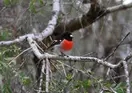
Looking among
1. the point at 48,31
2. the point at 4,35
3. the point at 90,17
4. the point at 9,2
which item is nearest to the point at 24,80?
the point at 48,31

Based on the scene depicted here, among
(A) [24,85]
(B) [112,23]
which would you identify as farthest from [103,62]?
(B) [112,23]

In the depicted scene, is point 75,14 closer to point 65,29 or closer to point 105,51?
point 65,29

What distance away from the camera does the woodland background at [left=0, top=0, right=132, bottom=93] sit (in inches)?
136

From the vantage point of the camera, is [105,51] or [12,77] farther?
[105,51]

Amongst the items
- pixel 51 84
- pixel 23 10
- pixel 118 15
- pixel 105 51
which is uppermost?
pixel 118 15

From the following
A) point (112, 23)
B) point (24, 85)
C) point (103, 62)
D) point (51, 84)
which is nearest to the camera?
point (103, 62)

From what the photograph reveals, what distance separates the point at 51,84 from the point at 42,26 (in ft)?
6.25

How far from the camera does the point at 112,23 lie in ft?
21.4

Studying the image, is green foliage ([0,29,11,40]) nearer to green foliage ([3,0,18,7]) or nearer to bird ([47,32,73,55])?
green foliage ([3,0,18,7])

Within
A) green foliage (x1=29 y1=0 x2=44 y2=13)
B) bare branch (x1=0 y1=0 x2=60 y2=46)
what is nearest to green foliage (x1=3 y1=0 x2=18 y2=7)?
green foliage (x1=29 y1=0 x2=44 y2=13)

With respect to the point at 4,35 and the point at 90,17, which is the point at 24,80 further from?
the point at 90,17

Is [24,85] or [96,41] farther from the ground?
[96,41]

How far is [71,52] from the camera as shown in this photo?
5.58 meters

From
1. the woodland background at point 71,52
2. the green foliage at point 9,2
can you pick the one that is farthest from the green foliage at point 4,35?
the green foliage at point 9,2
